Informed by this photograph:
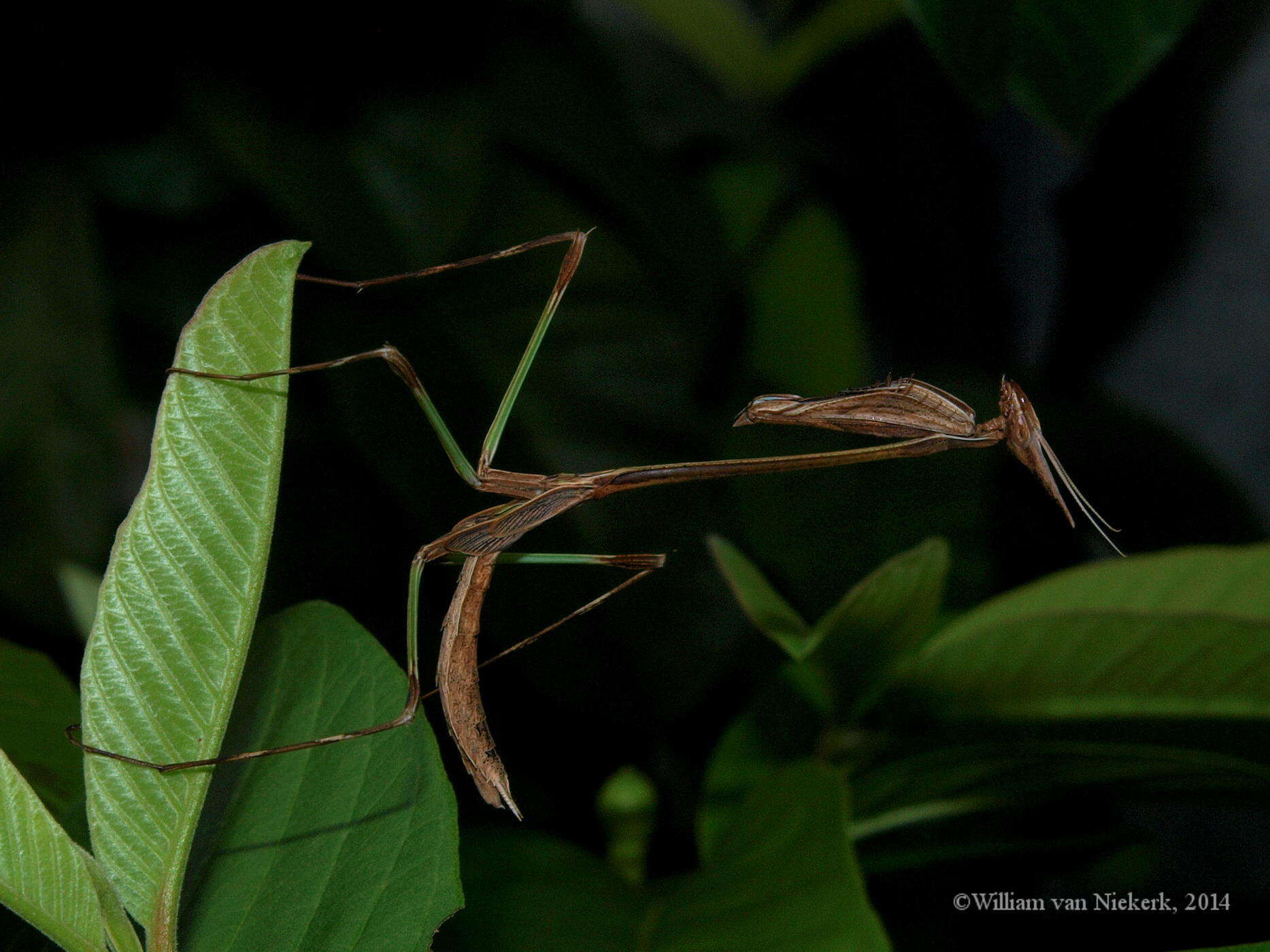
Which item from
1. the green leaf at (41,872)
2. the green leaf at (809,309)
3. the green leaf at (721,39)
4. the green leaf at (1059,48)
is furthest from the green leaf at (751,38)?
the green leaf at (41,872)

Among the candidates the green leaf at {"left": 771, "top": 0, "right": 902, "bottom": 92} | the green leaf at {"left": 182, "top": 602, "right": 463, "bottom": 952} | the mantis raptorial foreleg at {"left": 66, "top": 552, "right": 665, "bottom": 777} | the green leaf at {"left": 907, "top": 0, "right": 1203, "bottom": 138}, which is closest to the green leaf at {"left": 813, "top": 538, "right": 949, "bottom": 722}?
the mantis raptorial foreleg at {"left": 66, "top": 552, "right": 665, "bottom": 777}

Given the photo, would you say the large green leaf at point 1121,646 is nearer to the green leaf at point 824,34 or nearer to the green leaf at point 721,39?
the green leaf at point 824,34

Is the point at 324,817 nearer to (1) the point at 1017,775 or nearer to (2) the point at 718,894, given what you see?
(2) the point at 718,894

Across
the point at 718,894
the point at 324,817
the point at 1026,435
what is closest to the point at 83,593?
the point at 324,817

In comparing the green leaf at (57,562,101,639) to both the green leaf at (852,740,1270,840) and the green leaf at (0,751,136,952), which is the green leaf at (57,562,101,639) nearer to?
the green leaf at (0,751,136,952)

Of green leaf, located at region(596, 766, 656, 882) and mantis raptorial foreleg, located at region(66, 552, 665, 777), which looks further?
green leaf, located at region(596, 766, 656, 882)

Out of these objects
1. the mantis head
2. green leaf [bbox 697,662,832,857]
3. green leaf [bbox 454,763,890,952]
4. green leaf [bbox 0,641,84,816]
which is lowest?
green leaf [bbox 697,662,832,857]
